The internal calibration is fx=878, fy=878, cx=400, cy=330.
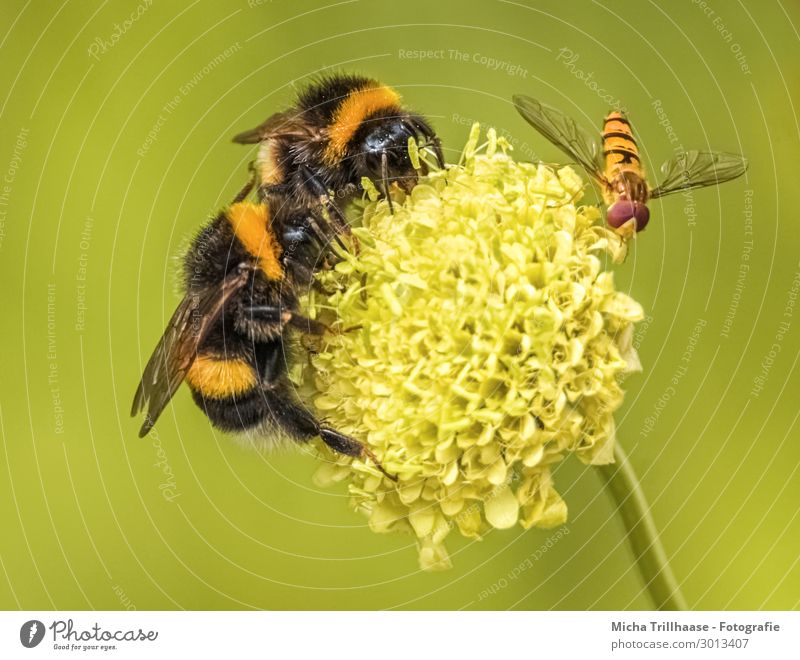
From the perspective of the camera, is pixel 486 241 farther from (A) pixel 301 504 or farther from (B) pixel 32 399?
(B) pixel 32 399

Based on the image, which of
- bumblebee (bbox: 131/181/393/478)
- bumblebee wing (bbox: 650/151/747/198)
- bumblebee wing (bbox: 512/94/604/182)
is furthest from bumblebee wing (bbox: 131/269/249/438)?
bumblebee wing (bbox: 650/151/747/198)

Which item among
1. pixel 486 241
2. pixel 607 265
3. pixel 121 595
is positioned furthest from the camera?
pixel 121 595

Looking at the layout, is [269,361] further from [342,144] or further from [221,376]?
[342,144]

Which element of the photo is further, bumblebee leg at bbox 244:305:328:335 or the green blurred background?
the green blurred background

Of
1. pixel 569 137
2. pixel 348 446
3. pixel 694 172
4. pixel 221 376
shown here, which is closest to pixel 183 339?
pixel 221 376

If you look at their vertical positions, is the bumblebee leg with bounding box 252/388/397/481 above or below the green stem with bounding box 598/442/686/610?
above

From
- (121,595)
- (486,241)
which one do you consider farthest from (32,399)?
(486,241)

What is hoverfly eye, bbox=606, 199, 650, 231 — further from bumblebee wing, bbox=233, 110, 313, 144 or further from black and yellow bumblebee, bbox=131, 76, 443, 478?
bumblebee wing, bbox=233, 110, 313, 144
